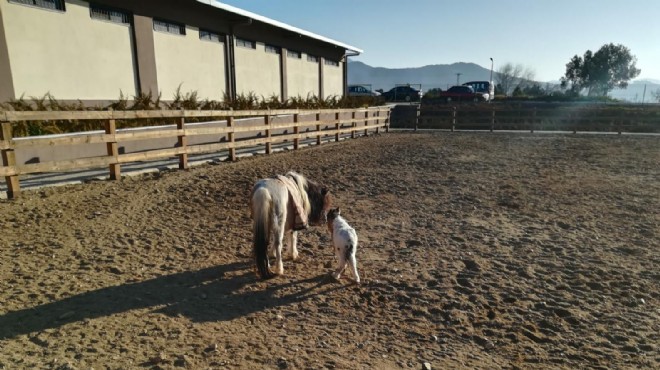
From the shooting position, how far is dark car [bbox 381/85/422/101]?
127ft

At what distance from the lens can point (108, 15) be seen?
11.8 m

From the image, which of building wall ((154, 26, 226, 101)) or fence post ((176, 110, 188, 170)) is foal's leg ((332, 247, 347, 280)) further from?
building wall ((154, 26, 226, 101))

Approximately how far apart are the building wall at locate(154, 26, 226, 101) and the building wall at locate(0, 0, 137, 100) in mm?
1223

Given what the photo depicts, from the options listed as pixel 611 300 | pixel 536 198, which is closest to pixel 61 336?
pixel 611 300

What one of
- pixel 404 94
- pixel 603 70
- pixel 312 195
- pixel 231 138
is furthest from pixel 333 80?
pixel 603 70

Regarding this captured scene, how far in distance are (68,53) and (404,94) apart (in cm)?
3244

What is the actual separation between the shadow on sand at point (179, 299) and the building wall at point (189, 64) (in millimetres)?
10756

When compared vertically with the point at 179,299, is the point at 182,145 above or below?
above

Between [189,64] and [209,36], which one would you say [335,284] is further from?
[209,36]

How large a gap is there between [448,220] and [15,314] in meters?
5.02

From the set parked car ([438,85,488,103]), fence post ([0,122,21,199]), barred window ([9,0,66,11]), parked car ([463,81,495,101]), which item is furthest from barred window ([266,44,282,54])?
parked car ([463,81,495,101])

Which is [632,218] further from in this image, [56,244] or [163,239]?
[56,244]

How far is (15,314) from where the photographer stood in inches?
120

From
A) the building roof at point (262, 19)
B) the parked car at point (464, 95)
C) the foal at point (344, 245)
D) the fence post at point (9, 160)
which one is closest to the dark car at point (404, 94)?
the parked car at point (464, 95)
